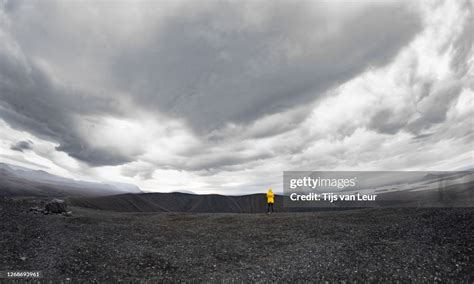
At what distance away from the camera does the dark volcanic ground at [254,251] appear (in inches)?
474

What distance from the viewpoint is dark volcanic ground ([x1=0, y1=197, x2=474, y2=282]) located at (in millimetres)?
12047

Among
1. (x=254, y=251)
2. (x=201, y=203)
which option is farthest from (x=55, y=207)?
(x=201, y=203)

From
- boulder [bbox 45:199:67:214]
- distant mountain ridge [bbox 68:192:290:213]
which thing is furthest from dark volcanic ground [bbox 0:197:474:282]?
distant mountain ridge [bbox 68:192:290:213]

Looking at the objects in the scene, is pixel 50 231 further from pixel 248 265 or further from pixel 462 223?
pixel 462 223

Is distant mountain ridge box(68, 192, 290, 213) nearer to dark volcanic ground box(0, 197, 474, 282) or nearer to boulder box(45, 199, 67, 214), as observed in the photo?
boulder box(45, 199, 67, 214)

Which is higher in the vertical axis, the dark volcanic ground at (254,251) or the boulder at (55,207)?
the boulder at (55,207)

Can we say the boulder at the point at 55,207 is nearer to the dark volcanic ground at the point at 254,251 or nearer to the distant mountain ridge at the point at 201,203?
the dark volcanic ground at the point at 254,251

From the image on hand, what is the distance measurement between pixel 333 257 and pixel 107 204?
287ft

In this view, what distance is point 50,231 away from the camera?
1756 centimetres

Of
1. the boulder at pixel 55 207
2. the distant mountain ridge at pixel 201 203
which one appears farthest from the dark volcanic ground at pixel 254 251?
the distant mountain ridge at pixel 201 203

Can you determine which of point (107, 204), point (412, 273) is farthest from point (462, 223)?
point (107, 204)

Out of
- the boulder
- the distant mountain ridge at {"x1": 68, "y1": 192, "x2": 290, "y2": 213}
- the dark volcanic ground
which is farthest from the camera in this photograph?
the distant mountain ridge at {"x1": 68, "y1": 192, "x2": 290, "y2": 213}

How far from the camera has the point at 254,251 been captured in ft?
53.6

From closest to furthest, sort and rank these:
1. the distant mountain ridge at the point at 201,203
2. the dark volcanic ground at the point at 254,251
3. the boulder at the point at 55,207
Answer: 1. the dark volcanic ground at the point at 254,251
2. the boulder at the point at 55,207
3. the distant mountain ridge at the point at 201,203
